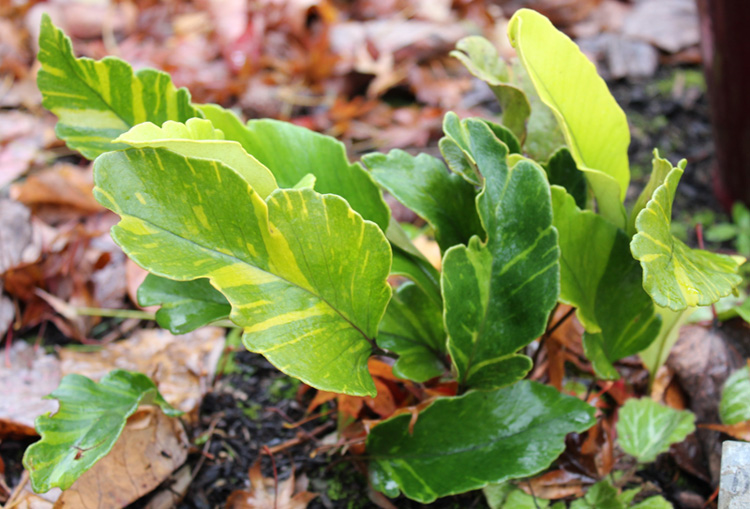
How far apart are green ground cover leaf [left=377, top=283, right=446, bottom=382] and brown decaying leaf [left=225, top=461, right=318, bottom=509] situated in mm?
251

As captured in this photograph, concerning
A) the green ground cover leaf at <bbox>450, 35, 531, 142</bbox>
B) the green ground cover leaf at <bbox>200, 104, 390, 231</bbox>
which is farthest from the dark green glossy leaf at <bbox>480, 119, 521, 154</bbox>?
the green ground cover leaf at <bbox>200, 104, 390, 231</bbox>

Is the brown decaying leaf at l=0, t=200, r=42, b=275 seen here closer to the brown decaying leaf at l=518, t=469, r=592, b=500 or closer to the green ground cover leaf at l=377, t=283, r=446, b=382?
the green ground cover leaf at l=377, t=283, r=446, b=382

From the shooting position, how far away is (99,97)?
2.66 feet

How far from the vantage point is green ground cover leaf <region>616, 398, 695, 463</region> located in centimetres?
86

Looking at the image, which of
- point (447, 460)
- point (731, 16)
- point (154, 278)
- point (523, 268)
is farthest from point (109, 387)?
point (731, 16)

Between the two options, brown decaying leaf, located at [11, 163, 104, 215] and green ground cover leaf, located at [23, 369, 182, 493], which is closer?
green ground cover leaf, located at [23, 369, 182, 493]

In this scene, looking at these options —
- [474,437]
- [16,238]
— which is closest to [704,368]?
[474,437]

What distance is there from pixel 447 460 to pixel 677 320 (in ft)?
1.25

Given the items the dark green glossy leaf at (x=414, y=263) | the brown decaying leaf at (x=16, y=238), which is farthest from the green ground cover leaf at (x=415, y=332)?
the brown decaying leaf at (x=16, y=238)

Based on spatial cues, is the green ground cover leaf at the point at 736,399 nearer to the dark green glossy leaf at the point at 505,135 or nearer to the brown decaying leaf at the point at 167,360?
the dark green glossy leaf at the point at 505,135

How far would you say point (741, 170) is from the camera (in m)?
1.53

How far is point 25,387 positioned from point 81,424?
383 millimetres

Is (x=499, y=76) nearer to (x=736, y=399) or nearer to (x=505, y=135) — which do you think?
(x=505, y=135)

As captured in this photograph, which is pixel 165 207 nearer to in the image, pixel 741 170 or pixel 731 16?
pixel 731 16
